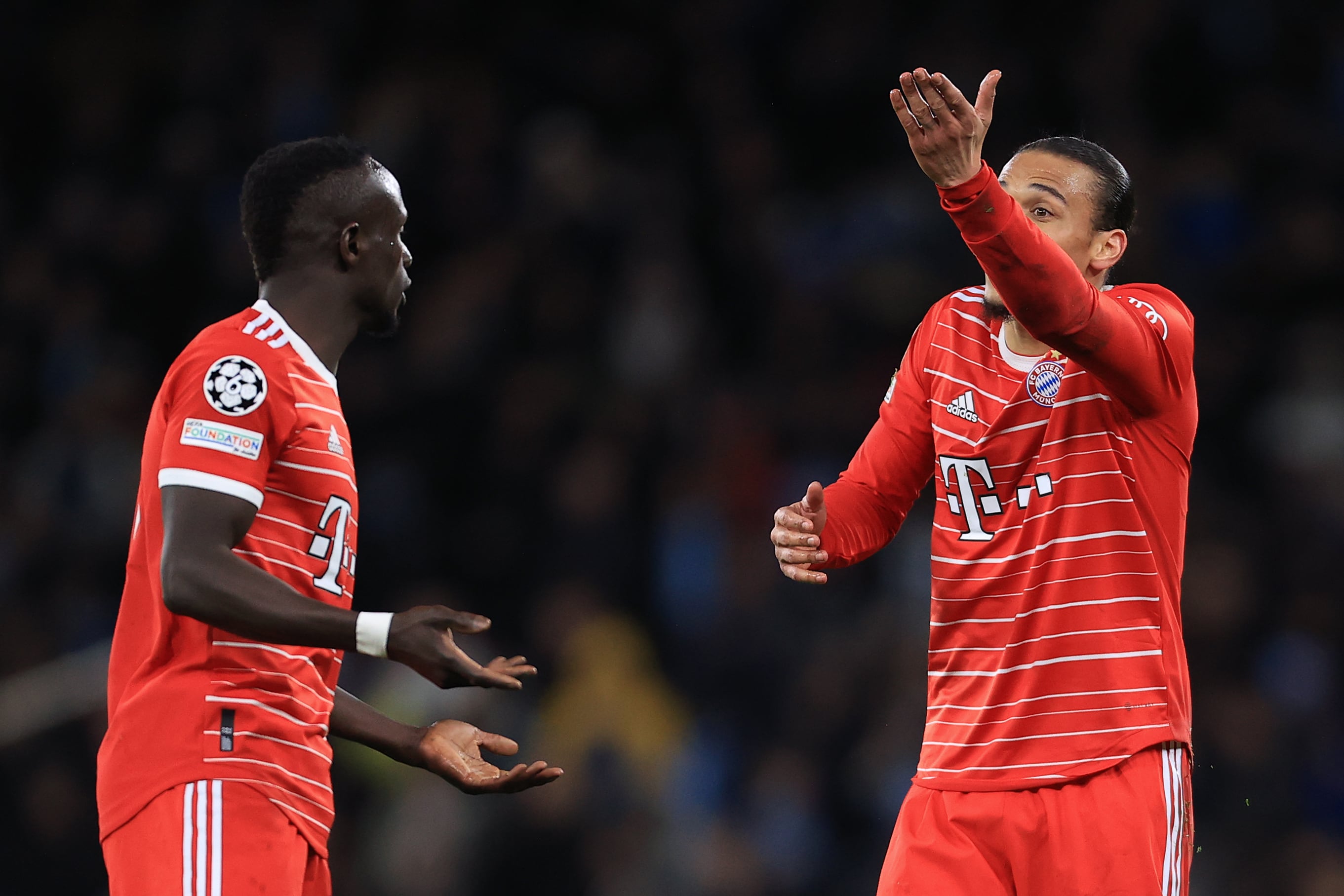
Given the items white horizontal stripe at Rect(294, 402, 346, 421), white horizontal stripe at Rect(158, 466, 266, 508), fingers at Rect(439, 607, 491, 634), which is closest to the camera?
fingers at Rect(439, 607, 491, 634)

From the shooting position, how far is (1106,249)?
11.7 feet

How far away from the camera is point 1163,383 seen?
3262 mm

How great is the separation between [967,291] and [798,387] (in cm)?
475

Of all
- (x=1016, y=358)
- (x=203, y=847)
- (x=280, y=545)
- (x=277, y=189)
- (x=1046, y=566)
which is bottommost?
(x=203, y=847)

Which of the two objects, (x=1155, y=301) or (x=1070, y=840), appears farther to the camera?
(x=1155, y=301)

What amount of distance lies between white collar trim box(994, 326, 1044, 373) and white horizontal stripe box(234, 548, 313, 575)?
1630 millimetres

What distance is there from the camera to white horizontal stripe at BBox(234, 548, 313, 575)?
299 cm

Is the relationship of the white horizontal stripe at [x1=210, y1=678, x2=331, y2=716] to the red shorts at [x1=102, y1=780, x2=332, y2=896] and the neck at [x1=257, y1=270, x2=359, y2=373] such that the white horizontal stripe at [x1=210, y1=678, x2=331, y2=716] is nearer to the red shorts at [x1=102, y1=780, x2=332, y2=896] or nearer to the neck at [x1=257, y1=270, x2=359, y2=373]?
the red shorts at [x1=102, y1=780, x2=332, y2=896]

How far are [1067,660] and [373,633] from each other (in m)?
1.47

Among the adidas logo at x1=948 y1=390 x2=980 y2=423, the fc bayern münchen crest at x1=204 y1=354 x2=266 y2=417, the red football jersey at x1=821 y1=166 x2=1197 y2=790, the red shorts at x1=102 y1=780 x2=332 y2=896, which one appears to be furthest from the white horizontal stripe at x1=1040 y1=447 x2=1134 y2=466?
the red shorts at x1=102 y1=780 x2=332 y2=896

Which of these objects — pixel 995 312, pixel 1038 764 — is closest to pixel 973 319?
pixel 995 312

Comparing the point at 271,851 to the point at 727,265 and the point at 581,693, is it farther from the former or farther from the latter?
the point at 727,265

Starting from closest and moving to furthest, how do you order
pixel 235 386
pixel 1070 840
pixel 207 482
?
1. pixel 207 482
2. pixel 235 386
3. pixel 1070 840

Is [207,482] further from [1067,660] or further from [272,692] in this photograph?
[1067,660]
